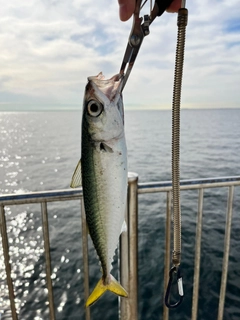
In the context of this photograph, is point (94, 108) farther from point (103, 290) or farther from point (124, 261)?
point (124, 261)

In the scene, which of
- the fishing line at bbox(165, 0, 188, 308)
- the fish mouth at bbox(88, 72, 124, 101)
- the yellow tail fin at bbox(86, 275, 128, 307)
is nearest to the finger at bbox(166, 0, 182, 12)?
the fishing line at bbox(165, 0, 188, 308)

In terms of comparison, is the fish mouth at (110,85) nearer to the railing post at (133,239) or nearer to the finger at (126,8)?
the finger at (126,8)

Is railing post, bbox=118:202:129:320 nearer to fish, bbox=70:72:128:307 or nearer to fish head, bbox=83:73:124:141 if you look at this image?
fish, bbox=70:72:128:307

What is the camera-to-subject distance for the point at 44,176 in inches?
744

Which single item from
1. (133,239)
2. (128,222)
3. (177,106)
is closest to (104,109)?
(177,106)

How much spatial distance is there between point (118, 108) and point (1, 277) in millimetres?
8147

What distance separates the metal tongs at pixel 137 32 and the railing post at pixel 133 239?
1059 millimetres

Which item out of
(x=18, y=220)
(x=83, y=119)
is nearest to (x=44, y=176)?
(x=18, y=220)

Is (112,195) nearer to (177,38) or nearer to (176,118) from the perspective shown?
(176,118)

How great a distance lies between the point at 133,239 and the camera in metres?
2.14

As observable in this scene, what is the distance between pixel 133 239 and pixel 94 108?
1359 mm

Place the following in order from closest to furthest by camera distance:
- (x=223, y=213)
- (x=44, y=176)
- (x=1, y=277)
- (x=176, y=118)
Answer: (x=176, y=118) → (x=1, y=277) → (x=223, y=213) → (x=44, y=176)

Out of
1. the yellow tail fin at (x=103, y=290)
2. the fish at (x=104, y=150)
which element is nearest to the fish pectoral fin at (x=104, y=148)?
the fish at (x=104, y=150)

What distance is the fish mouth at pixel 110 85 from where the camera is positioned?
3.37 ft
